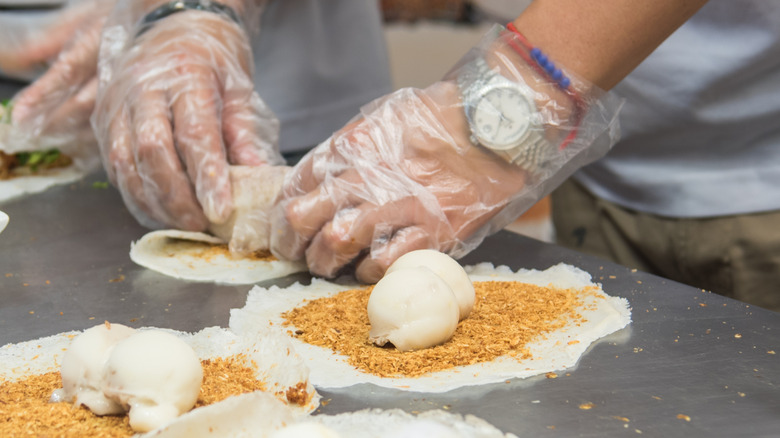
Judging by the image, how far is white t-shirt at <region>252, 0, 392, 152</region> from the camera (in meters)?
2.46

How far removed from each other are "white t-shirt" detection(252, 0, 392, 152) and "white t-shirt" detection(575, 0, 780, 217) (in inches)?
37.6

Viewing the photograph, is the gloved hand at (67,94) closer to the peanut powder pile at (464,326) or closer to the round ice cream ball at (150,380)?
the peanut powder pile at (464,326)

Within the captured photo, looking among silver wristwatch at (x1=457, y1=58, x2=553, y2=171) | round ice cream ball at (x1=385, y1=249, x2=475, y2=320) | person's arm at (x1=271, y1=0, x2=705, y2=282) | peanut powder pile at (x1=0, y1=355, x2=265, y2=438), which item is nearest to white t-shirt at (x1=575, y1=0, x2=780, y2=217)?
person's arm at (x1=271, y1=0, x2=705, y2=282)

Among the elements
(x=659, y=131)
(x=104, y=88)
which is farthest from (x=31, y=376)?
(x=659, y=131)

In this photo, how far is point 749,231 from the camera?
5.86 feet

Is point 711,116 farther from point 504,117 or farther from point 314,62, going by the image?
point 314,62

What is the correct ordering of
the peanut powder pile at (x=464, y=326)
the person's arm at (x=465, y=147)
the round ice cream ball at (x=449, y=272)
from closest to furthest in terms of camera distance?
1. the peanut powder pile at (x=464, y=326)
2. the round ice cream ball at (x=449, y=272)
3. the person's arm at (x=465, y=147)

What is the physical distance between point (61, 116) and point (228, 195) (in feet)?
2.88

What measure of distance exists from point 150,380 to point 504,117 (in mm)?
791

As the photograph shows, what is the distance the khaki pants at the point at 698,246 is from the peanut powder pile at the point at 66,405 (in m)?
1.26

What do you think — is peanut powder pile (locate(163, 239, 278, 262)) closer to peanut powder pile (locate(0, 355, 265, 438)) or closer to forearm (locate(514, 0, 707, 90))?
peanut powder pile (locate(0, 355, 265, 438))

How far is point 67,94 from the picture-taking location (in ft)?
7.54

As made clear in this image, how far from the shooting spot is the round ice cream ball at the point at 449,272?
3.97 feet

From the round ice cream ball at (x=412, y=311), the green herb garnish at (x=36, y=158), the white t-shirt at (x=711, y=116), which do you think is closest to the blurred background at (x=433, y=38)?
the white t-shirt at (x=711, y=116)
